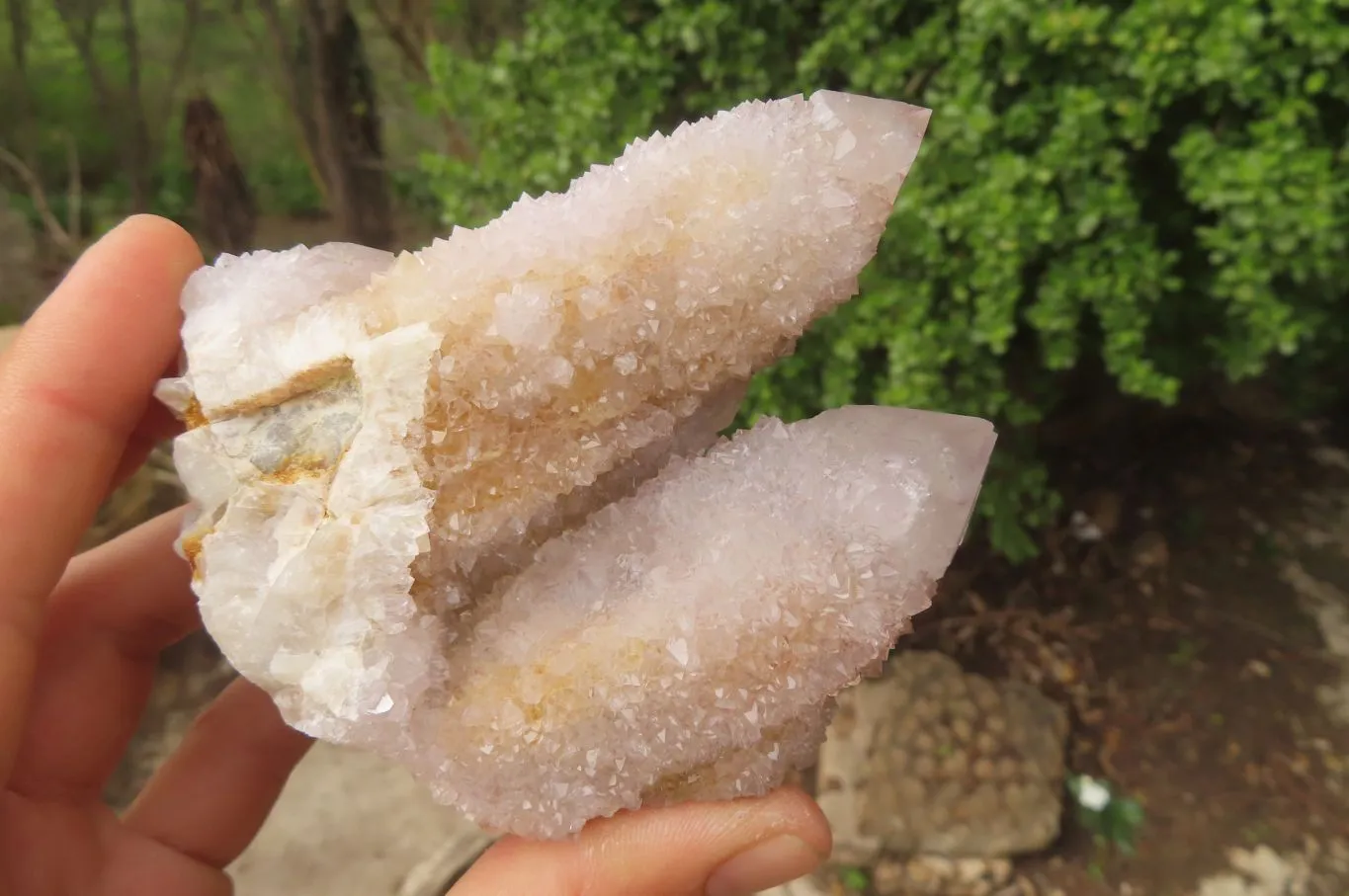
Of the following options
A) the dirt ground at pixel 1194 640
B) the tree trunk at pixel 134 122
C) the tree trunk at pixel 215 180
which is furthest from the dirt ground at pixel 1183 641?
the tree trunk at pixel 134 122

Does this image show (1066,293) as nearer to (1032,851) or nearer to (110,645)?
(1032,851)

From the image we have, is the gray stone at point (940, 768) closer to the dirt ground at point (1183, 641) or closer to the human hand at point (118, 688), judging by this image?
the dirt ground at point (1183, 641)

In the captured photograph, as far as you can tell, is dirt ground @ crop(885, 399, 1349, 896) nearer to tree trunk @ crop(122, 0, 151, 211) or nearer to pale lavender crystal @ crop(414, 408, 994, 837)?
pale lavender crystal @ crop(414, 408, 994, 837)

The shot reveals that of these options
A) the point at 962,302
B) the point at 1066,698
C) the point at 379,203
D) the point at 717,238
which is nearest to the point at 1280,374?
the point at 1066,698

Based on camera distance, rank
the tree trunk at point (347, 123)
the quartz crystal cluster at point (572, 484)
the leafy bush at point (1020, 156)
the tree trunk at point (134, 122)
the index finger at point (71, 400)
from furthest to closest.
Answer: the tree trunk at point (134, 122), the tree trunk at point (347, 123), the leafy bush at point (1020, 156), the index finger at point (71, 400), the quartz crystal cluster at point (572, 484)

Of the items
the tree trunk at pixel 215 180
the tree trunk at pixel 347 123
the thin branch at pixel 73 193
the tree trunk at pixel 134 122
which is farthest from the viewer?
the thin branch at pixel 73 193

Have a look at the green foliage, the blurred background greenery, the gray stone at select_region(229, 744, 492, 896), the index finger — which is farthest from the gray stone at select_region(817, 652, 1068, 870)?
the index finger

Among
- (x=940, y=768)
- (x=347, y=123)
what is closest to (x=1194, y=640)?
(x=940, y=768)
